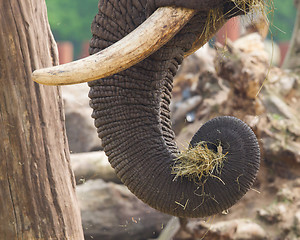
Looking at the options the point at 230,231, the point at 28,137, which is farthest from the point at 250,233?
the point at 28,137

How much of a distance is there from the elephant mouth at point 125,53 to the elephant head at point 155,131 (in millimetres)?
39

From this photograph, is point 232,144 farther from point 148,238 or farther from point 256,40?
point 256,40

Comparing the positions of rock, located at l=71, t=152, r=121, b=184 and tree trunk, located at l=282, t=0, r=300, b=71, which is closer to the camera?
rock, located at l=71, t=152, r=121, b=184

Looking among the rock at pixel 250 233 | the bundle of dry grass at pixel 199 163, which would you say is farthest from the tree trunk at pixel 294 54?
the bundle of dry grass at pixel 199 163

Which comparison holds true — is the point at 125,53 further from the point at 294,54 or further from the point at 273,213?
the point at 294,54

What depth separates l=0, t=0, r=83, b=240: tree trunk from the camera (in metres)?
2.22

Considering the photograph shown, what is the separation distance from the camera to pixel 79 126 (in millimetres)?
4844

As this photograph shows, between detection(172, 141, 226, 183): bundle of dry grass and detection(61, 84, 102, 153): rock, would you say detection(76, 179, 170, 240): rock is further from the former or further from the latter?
detection(172, 141, 226, 183): bundle of dry grass

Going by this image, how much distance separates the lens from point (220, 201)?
2068mm

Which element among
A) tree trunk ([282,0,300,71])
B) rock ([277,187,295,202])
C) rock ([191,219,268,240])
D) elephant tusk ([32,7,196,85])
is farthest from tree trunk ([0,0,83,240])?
tree trunk ([282,0,300,71])

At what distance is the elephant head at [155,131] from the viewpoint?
6.78 feet

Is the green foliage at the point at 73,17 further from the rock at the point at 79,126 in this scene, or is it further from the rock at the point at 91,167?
the rock at the point at 91,167

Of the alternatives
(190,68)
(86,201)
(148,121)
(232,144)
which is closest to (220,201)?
(232,144)

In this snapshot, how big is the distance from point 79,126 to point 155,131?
280cm
